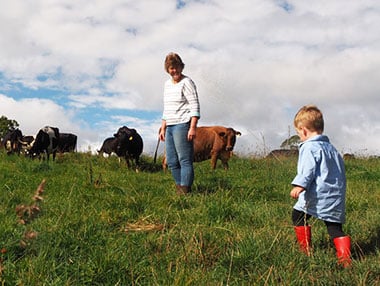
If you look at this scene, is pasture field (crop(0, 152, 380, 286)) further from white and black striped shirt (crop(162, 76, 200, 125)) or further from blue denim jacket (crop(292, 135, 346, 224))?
white and black striped shirt (crop(162, 76, 200, 125))

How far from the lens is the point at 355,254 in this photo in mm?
3916

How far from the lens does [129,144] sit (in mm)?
12680

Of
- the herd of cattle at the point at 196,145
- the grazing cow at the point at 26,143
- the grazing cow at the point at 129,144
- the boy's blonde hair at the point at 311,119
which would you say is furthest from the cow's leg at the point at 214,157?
the boy's blonde hair at the point at 311,119

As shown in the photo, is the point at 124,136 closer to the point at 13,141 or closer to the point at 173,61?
the point at 13,141

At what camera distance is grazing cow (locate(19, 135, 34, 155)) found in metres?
14.7

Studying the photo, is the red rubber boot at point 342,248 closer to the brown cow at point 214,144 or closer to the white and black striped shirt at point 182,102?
the white and black striped shirt at point 182,102

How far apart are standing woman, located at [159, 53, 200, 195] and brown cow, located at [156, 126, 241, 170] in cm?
525

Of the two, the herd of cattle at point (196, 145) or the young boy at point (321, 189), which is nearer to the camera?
the young boy at point (321, 189)

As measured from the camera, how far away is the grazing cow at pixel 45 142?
1467 cm

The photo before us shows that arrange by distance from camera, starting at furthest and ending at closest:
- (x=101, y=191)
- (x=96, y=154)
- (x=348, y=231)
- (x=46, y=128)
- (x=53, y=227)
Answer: (x=46, y=128) → (x=96, y=154) → (x=101, y=191) → (x=348, y=231) → (x=53, y=227)

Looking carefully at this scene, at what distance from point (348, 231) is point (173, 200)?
76.3 inches

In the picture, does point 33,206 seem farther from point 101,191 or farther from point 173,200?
point 101,191

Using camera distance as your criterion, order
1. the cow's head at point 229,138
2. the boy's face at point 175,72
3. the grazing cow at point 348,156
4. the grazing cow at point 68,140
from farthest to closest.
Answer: the grazing cow at point 68,140
the grazing cow at point 348,156
the cow's head at point 229,138
the boy's face at point 175,72

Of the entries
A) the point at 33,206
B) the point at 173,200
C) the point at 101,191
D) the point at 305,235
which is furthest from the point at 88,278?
the point at 101,191
